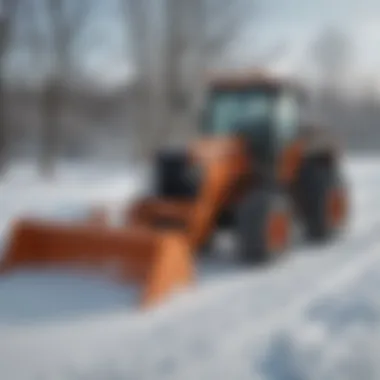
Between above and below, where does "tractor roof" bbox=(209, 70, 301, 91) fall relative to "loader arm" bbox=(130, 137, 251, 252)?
above

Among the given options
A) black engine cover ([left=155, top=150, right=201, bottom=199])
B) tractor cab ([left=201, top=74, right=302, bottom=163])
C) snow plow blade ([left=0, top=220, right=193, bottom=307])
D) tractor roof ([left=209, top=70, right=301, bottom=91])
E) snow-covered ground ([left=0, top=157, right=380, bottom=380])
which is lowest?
snow-covered ground ([left=0, top=157, right=380, bottom=380])

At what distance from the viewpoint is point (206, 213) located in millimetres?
6746

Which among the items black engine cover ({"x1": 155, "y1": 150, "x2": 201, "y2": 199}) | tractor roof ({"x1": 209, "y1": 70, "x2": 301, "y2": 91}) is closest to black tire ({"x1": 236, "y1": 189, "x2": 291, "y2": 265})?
black engine cover ({"x1": 155, "y1": 150, "x2": 201, "y2": 199})

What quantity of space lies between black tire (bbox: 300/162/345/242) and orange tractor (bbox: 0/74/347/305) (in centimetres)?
1

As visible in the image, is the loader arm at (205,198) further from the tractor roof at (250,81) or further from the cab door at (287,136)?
the tractor roof at (250,81)

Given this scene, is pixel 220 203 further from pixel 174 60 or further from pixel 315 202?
pixel 174 60

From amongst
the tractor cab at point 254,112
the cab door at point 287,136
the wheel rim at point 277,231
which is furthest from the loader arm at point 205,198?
the wheel rim at point 277,231

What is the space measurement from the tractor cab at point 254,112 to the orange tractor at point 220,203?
0.01 meters

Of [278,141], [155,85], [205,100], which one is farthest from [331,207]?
[155,85]

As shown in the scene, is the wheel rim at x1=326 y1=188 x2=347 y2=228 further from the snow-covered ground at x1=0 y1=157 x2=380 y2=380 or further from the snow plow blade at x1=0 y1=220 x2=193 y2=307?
A: the snow plow blade at x1=0 y1=220 x2=193 y2=307

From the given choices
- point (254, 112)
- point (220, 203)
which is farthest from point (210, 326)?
point (254, 112)

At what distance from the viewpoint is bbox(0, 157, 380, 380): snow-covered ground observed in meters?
4.01

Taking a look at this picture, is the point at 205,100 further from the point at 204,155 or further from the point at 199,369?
the point at 199,369

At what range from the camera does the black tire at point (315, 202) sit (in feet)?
27.2
